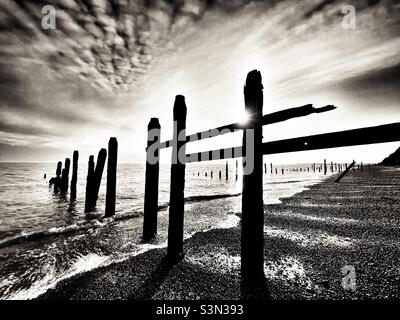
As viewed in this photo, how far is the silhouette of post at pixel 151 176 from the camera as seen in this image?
4.41 m

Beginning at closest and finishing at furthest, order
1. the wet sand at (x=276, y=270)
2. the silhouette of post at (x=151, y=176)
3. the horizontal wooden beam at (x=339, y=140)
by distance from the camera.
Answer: the horizontal wooden beam at (x=339, y=140)
the wet sand at (x=276, y=270)
the silhouette of post at (x=151, y=176)

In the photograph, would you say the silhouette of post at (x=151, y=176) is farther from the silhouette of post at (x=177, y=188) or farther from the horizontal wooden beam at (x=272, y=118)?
the horizontal wooden beam at (x=272, y=118)

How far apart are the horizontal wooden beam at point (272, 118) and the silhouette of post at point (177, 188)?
179 millimetres

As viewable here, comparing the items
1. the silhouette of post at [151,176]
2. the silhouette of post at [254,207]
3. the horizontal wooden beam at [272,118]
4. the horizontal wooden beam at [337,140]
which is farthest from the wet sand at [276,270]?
the horizontal wooden beam at [272,118]

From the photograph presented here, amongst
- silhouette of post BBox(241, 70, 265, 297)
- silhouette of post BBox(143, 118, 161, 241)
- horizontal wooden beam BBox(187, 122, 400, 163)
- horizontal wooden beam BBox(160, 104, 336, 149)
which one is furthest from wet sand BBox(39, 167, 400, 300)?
horizontal wooden beam BBox(160, 104, 336, 149)

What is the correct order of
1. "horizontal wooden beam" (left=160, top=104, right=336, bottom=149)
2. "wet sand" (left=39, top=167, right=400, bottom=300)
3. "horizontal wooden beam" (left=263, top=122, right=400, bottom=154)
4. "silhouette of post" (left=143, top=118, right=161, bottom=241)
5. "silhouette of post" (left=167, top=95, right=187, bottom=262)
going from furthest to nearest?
"silhouette of post" (left=143, top=118, right=161, bottom=241)
"silhouette of post" (left=167, top=95, right=187, bottom=262)
"wet sand" (left=39, top=167, right=400, bottom=300)
"horizontal wooden beam" (left=160, top=104, right=336, bottom=149)
"horizontal wooden beam" (left=263, top=122, right=400, bottom=154)

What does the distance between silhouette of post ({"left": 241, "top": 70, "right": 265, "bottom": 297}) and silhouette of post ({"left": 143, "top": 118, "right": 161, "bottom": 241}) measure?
95.8 inches

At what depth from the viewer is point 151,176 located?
4410 millimetres

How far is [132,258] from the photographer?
11.1 feet

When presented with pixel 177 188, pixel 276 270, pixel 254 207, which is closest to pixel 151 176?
pixel 177 188

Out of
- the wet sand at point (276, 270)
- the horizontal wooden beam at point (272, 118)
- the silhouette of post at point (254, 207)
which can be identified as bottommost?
the wet sand at point (276, 270)

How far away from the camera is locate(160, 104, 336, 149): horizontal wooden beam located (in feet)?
6.89

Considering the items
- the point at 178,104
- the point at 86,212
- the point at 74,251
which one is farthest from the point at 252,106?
the point at 86,212

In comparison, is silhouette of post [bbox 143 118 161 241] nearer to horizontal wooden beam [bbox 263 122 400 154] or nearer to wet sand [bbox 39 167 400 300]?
wet sand [bbox 39 167 400 300]
